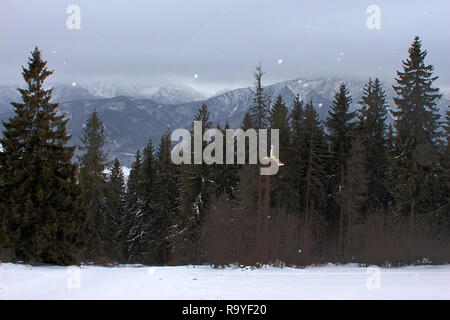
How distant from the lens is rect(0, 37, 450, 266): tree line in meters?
18.9

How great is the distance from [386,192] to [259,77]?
770 inches

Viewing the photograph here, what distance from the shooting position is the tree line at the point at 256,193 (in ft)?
62.0

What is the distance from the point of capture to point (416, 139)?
28906 mm

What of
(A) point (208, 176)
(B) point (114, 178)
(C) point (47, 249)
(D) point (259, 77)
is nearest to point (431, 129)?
(D) point (259, 77)

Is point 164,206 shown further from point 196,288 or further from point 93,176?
point 196,288

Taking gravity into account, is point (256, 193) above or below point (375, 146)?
below

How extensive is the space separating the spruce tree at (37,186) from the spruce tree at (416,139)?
81.9 ft

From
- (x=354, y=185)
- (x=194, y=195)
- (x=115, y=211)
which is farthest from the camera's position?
(x=115, y=211)

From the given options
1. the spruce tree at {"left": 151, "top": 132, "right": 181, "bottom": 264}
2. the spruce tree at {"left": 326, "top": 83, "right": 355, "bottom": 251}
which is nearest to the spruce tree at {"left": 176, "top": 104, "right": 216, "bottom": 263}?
the spruce tree at {"left": 151, "top": 132, "right": 181, "bottom": 264}

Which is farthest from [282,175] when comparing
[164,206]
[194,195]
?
[164,206]

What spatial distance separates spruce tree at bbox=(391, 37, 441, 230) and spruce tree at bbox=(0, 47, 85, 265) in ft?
81.9

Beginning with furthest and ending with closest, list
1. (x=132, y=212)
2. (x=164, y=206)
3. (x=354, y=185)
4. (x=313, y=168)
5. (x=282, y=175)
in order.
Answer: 1. (x=132, y=212)
2. (x=164, y=206)
3. (x=313, y=168)
4. (x=282, y=175)
5. (x=354, y=185)

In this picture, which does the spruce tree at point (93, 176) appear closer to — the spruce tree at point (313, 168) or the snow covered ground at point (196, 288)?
the snow covered ground at point (196, 288)

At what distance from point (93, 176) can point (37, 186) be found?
47.3 feet
